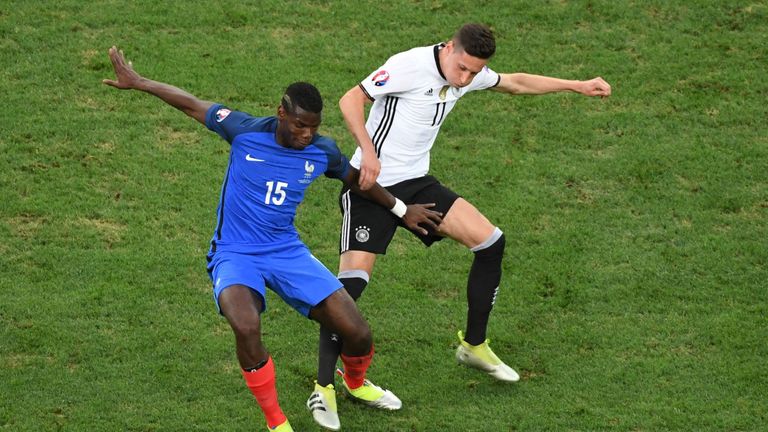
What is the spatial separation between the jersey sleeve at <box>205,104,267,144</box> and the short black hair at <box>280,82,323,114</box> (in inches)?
15.9

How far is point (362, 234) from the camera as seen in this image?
9.91 metres

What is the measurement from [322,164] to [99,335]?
260cm

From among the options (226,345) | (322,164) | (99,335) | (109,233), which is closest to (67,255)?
(109,233)

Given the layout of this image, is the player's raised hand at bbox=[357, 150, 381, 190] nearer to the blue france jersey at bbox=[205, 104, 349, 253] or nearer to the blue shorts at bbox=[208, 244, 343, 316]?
the blue france jersey at bbox=[205, 104, 349, 253]

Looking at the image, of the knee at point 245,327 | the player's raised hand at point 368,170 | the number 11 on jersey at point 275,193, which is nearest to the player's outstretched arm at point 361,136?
the player's raised hand at point 368,170

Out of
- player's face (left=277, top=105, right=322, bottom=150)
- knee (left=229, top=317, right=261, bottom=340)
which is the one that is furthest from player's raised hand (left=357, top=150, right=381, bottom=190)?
knee (left=229, top=317, right=261, bottom=340)

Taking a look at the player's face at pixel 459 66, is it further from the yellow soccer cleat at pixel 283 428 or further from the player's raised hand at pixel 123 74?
the yellow soccer cleat at pixel 283 428

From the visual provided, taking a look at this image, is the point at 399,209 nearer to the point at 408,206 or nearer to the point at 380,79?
the point at 408,206

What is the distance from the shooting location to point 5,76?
46.1ft

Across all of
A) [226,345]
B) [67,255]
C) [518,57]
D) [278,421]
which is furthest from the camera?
[518,57]

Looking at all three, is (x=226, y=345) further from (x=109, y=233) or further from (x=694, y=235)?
(x=694, y=235)

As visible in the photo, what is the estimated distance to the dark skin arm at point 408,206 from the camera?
9.54 meters

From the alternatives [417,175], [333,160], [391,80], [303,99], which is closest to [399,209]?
[417,175]

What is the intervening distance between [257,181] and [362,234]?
1.20 m
